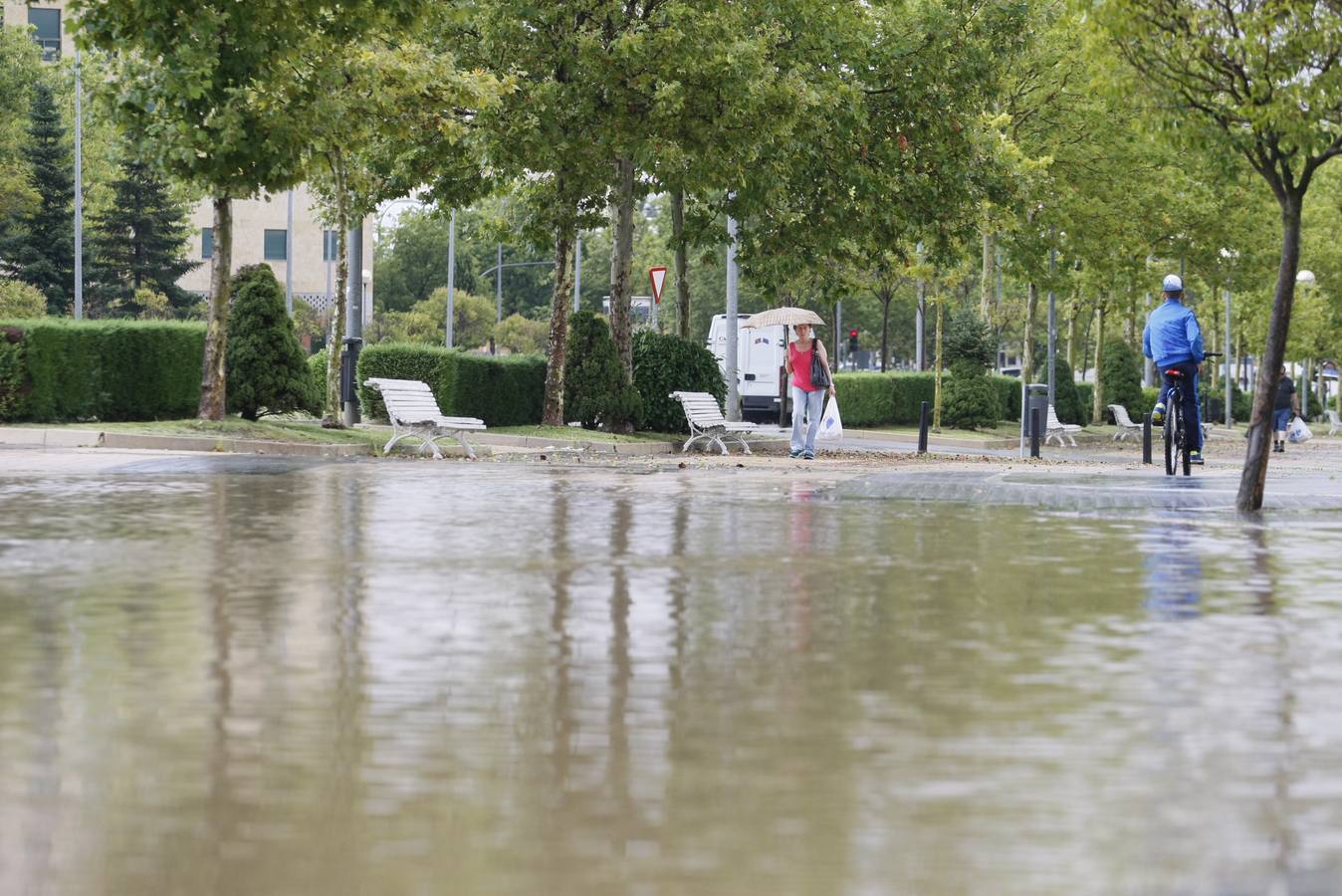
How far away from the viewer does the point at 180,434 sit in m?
24.9

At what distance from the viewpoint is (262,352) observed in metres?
28.5

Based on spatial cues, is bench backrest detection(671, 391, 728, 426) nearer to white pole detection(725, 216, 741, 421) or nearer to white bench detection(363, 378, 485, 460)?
white bench detection(363, 378, 485, 460)

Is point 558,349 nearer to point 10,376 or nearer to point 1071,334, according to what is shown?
point 10,376

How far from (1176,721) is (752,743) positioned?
57.0 inches

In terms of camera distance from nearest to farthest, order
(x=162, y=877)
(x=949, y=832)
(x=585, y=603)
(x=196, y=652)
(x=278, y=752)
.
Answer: (x=162, y=877) → (x=949, y=832) → (x=278, y=752) → (x=196, y=652) → (x=585, y=603)

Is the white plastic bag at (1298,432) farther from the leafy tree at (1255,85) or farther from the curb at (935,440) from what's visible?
the leafy tree at (1255,85)

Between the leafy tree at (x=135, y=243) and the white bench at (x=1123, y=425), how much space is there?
39.7 meters

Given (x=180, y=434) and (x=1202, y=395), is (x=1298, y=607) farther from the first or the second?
(x=1202, y=395)

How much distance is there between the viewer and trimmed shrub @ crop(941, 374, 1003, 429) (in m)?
47.8

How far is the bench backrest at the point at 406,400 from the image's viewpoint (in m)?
25.4

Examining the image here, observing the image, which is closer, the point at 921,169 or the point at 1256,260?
the point at 921,169

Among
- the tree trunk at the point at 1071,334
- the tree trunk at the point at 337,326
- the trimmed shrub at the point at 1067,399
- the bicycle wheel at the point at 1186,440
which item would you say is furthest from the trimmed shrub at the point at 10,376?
the tree trunk at the point at 1071,334

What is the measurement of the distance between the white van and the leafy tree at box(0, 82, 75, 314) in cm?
3322

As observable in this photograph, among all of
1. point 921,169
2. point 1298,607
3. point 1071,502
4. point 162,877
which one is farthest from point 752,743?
point 921,169
